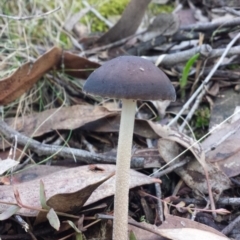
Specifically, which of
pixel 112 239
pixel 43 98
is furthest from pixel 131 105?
pixel 43 98

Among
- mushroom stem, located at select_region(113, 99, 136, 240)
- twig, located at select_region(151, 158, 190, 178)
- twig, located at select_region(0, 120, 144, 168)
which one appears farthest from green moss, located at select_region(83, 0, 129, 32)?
mushroom stem, located at select_region(113, 99, 136, 240)

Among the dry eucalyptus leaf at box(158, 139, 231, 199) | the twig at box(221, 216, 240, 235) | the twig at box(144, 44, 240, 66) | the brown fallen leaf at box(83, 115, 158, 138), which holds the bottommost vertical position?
the twig at box(221, 216, 240, 235)

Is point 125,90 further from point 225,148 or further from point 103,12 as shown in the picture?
point 103,12

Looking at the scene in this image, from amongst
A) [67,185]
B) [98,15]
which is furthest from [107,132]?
[98,15]

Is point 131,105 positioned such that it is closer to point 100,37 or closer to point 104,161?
point 104,161

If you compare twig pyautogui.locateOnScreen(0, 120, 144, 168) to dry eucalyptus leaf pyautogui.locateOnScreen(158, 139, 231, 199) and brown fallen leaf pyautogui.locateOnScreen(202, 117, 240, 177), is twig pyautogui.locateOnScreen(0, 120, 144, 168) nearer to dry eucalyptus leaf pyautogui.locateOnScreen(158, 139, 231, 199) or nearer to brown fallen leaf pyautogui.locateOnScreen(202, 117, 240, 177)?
dry eucalyptus leaf pyautogui.locateOnScreen(158, 139, 231, 199)

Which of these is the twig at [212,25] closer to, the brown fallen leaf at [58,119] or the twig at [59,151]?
the brown fallen leaf at [58,119]

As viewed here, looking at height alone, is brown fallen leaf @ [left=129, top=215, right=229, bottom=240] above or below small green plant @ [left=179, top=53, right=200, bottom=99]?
below

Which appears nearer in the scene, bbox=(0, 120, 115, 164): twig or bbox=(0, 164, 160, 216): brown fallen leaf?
bbox=(0, 164, 160, 216): brown fallen leaf
